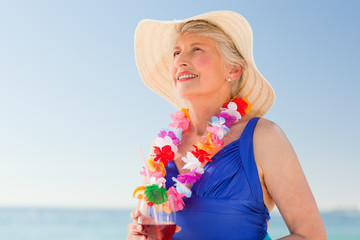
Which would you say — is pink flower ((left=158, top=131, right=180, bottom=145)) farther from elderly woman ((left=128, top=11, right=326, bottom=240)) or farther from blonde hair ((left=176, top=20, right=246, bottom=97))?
blonde hair ((left=176, top=20, right=246, bottom=97))

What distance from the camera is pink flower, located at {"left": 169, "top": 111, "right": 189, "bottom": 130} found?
3035mm

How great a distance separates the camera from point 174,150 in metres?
2.83

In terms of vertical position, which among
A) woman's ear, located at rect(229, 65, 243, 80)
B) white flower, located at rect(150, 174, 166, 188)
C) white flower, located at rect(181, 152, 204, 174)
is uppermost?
woman's ear, located at rect(229, 65, 243, 80)

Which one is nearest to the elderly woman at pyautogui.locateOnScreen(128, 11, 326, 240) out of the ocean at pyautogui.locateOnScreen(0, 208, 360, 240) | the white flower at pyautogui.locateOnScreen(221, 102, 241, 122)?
the white flower at pyautogui.locateOnScreen(221, 102, 241, 122)

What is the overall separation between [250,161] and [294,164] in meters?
0.25

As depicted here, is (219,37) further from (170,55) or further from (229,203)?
(229,203)

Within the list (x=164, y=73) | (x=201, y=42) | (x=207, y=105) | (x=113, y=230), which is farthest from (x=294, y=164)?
(x=113, y=230)

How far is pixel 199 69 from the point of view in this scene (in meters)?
2.74

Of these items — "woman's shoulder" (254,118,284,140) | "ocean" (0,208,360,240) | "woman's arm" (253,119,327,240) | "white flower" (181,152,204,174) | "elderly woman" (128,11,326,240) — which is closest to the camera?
"woman's arm" (253,119,327,240)

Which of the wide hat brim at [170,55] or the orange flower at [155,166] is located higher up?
the wide hat brim at [170,55]

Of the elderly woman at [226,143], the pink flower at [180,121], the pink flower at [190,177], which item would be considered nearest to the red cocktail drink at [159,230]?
the elderly woman at [226,143]

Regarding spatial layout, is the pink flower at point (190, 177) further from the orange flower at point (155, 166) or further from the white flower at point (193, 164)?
the orange flower at point (155, 166)

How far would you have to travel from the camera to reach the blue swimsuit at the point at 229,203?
235cm

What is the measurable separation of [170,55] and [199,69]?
0.77 meters
